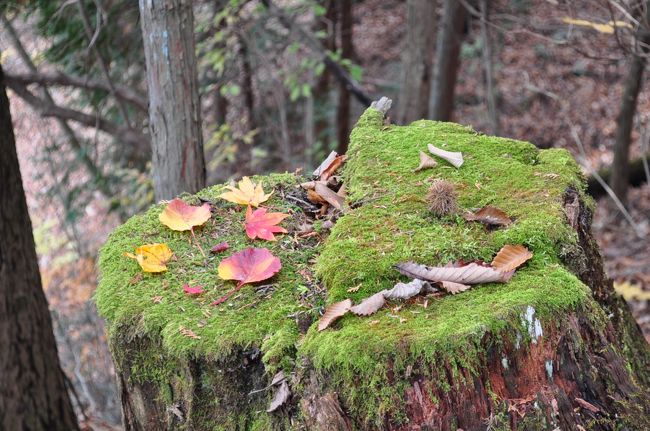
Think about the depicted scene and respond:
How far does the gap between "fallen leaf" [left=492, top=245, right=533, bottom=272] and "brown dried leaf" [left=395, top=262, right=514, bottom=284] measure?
0.12ft

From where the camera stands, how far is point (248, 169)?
31.3ft

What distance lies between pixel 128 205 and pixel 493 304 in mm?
6807

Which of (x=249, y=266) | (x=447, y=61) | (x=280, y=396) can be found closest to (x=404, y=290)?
(x=280, y=396)

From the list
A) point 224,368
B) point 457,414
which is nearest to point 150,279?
point 224,368

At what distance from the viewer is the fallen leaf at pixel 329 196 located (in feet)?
8.72

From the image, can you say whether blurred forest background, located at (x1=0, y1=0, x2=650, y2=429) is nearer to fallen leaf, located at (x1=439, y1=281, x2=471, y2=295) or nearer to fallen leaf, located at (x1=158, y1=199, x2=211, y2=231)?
fallen leaf, located at (x1=158, y1=199, x2=211, y2=231)

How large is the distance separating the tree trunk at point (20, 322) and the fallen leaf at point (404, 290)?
2.49 metres

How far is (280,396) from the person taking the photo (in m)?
1.97

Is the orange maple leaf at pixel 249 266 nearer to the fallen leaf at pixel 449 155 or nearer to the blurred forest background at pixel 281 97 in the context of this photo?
the fallen leaf at pixel 449 155

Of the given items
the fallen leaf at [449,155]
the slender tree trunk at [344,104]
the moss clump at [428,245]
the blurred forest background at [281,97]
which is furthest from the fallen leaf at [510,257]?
the slender tree trunk at [344,104]

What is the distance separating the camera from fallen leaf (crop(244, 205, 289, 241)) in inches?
100.0

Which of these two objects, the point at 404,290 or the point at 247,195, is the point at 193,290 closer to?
the point at 247,195

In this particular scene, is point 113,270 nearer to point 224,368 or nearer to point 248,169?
point 224,368

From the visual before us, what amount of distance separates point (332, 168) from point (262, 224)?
1.79ft
